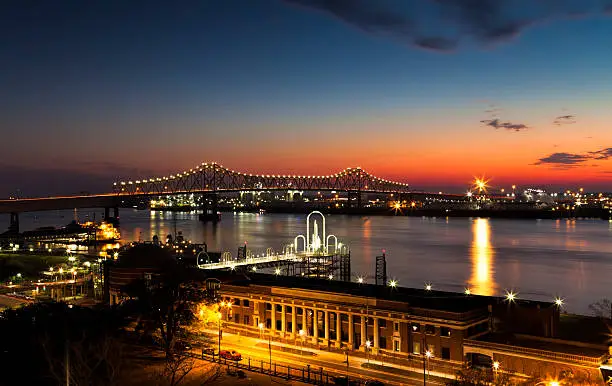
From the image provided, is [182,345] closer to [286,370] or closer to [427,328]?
[286,370]

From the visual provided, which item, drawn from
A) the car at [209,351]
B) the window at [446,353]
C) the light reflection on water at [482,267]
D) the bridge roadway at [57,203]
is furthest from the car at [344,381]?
the bridge roadway at [57,203]

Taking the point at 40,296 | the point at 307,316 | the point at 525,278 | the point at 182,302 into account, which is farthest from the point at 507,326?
the point at 525,278

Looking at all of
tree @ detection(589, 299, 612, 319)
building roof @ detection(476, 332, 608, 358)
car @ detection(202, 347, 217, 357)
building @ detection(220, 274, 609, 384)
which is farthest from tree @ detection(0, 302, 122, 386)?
tree @ detection(589, 299, 612, 319)

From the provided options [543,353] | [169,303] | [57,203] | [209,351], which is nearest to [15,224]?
[57,203]

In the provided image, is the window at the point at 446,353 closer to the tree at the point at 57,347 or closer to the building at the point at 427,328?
the building at the point at 427,328

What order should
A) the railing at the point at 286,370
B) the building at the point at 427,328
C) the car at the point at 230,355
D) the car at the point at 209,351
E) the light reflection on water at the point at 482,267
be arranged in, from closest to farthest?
1. the building at the point at 427,328
2. the railing at the point at 286,370
3. the car at the point at 230,355
4. the car at the point at 209,351
5. the light reflection on water at the point at 482,267

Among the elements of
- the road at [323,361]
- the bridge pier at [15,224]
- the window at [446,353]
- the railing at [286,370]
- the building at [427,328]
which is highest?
the bridge pier at [15,224]
